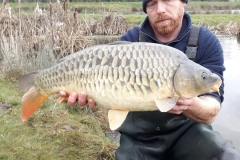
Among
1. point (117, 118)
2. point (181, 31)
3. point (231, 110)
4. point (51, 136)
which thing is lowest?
point (231, 110)

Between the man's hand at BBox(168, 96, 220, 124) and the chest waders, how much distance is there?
0.38 ft

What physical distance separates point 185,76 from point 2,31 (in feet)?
12.3

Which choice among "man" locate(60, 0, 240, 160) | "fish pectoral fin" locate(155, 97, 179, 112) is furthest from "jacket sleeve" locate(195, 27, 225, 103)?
"fish pectoral fin" locate(155, 97, 179, 112)

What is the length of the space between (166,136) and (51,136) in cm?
86

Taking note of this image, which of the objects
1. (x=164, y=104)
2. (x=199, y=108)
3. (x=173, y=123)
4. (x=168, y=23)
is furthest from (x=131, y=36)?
(x=164, y=104)

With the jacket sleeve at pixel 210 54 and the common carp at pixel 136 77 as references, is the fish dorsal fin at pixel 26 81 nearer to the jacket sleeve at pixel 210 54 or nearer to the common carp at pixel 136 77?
the common carp at pixel 136 77

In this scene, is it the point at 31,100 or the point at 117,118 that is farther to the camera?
the point at 31,100

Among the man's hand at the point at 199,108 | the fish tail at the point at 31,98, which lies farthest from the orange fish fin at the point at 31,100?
the man's hand at the point at 199,108

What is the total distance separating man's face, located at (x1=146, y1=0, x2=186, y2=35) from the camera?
1.89 m

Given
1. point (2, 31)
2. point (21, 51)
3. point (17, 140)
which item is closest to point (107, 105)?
point (17, 140)

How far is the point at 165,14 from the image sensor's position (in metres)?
1.89

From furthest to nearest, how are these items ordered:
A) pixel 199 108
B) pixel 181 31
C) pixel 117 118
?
pixel 181 31, pixel 199 108, pixel 117 118

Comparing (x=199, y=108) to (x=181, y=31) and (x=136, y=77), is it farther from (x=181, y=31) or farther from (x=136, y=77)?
(x=181, y=31)

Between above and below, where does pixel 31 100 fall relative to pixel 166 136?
above
